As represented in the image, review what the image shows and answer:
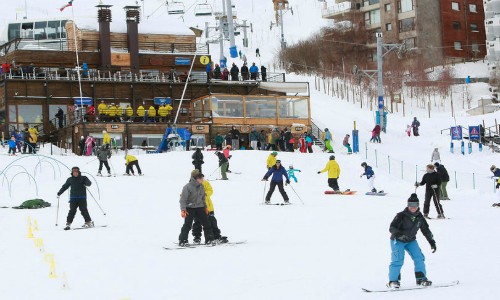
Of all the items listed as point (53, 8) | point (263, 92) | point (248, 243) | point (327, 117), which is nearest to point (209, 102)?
point (263, 92)

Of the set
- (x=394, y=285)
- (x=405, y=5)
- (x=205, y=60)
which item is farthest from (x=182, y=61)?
(x=394, y=285)

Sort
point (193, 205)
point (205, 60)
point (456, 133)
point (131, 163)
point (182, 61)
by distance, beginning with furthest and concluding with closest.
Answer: point (182, 61) < point (205, 60) < point (456, 133) < point (131, 163) < point (193, 205)

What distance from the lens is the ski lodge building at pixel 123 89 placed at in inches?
1768

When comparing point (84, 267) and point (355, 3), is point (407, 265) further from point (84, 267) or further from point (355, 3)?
point (355, 3)

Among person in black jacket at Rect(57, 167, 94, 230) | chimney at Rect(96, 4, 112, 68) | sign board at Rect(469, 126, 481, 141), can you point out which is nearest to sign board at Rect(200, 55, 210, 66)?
chimney at Rect(96, 4, 112, 68)

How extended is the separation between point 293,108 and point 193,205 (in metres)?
32.9

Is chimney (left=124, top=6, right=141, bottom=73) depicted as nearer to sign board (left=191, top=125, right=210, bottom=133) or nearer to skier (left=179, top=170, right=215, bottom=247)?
sign board (left=191, top=125, right=210, bottom=133)

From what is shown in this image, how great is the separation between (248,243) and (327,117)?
137 feet

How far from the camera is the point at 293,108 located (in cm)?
4891

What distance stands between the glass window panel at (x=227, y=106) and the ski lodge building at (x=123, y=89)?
52 mm

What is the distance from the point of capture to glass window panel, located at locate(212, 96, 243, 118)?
154ft

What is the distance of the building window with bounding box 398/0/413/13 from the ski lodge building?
31.0 m

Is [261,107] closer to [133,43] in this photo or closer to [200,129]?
[200,129]

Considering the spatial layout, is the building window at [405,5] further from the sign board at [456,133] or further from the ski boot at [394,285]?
the ski boot at [394,285]
